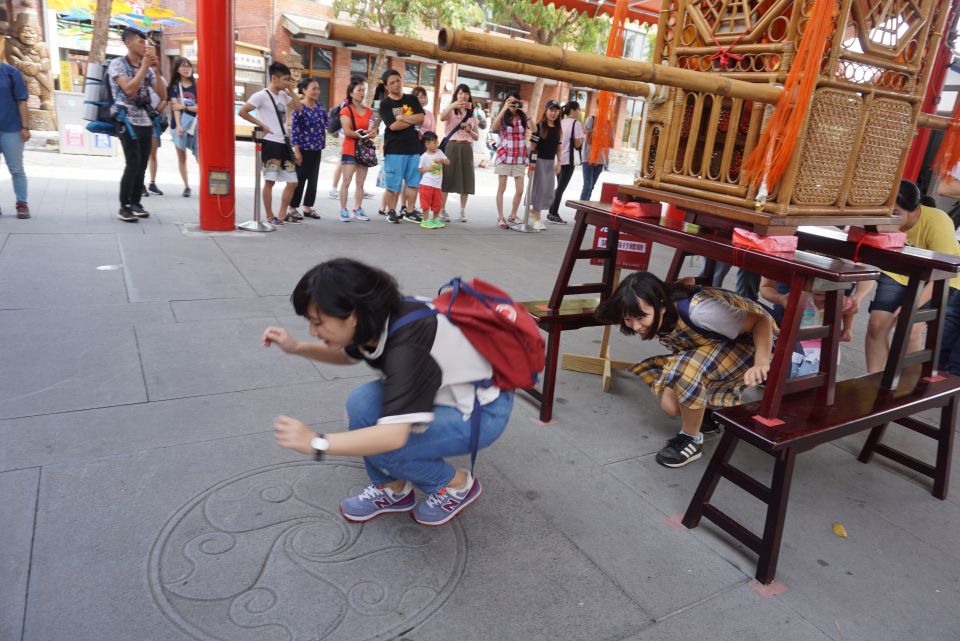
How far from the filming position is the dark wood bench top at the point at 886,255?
261 cm

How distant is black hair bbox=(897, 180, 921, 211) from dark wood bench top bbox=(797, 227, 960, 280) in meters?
0.50

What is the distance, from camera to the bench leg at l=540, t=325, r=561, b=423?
10.6ft

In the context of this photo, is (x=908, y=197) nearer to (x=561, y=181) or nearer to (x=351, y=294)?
(x=351, y=294)

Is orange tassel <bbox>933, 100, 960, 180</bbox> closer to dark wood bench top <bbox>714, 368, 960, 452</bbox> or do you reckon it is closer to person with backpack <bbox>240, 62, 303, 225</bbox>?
dark wood bench top <bbox>714, 368, 960, 452</bbox>

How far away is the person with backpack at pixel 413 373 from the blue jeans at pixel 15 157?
5.50 metres

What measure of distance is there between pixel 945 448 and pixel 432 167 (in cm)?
610

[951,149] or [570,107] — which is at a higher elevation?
[570,107]

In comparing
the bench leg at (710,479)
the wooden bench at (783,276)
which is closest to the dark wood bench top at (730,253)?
the wooden bench at (783,276)

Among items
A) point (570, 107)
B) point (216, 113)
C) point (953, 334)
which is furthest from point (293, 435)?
point (570, 107)

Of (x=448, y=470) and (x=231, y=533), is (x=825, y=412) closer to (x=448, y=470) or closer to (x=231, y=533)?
(x=448, y=470)

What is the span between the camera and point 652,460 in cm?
307

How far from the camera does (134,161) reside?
6.28 meters

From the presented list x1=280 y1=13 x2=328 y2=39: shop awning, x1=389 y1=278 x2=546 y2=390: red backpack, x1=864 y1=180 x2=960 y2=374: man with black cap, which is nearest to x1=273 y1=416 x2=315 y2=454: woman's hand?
x1=389 y1=278 x2=546 y2=390: red backpack

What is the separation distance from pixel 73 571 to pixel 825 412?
8.82ft
